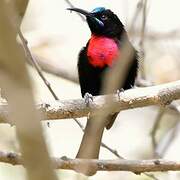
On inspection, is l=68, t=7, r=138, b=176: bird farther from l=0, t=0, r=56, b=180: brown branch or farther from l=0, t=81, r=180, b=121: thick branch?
l=0, t=0, r=56, b=180: brown branch

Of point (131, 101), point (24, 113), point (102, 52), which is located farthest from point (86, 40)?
point (24, 113)

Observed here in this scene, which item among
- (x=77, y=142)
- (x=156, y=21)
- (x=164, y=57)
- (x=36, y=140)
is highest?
(x=36, y=140)

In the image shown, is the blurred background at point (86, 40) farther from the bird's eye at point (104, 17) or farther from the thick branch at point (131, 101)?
the thick branch at point (131, 101)

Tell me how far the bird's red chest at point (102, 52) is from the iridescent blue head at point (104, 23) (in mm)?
145

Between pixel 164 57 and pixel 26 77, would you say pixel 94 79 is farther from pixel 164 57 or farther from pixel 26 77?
pixel 26 77

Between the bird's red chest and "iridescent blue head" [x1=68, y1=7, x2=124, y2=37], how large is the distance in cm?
15

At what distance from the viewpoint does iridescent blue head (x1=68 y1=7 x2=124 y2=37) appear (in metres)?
3.84

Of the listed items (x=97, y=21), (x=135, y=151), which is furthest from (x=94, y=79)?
(x=135, y=151)

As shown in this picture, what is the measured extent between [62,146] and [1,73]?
508 cm

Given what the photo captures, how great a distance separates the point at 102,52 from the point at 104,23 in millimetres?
388

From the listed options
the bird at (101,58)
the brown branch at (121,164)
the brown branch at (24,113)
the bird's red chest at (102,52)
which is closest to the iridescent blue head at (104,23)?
the bird at (101,58)

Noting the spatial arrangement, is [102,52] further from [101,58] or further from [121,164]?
[121,164]

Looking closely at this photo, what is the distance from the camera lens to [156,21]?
5875 mm

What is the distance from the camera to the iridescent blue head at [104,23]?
3836mm
